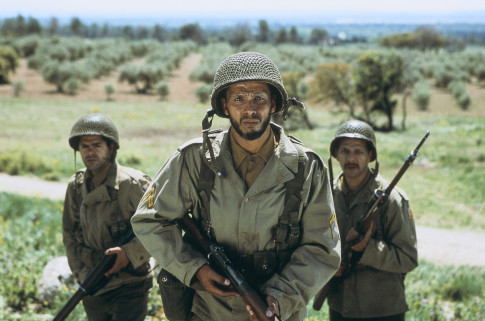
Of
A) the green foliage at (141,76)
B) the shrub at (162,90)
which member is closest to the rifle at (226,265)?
the shrub at (162,90)

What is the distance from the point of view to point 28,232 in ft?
25.8

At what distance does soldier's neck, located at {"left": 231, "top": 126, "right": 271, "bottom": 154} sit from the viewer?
2802 mm

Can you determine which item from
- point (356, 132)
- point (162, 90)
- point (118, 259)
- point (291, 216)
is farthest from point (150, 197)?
point (162, 90)

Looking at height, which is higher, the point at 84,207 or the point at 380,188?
the point at 380,188

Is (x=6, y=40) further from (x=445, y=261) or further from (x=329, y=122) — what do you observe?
(x=445, y=261)

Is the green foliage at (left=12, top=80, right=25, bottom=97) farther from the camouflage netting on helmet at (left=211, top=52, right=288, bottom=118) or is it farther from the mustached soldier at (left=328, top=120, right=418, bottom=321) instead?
the camouflage netting on helmet at (left=211, top=52, right=288, bottom=118)

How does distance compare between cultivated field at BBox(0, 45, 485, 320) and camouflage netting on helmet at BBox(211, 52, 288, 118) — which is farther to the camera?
cultivated field at BBox(0, 45, 485, 320)

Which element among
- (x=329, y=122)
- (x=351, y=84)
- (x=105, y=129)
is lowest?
(x=329, y=122)

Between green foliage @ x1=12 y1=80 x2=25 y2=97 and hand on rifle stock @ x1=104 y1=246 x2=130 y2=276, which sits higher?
hand on rifle stock @ x1=104 y1=246 x2=130 y2=276

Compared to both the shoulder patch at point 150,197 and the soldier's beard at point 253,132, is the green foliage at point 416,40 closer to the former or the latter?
the soldier's beard at point 253,132

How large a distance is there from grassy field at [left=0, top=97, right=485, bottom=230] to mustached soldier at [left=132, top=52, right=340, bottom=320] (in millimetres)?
9284

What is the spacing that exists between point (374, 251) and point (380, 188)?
1.66ft

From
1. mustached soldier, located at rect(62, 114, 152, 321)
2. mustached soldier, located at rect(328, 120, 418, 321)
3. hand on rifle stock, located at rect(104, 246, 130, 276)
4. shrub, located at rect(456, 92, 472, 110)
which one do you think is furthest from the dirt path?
shrub, located at rect(456, 92, 472, 110)

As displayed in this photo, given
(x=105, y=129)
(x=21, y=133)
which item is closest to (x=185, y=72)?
(x=21, y=133)
